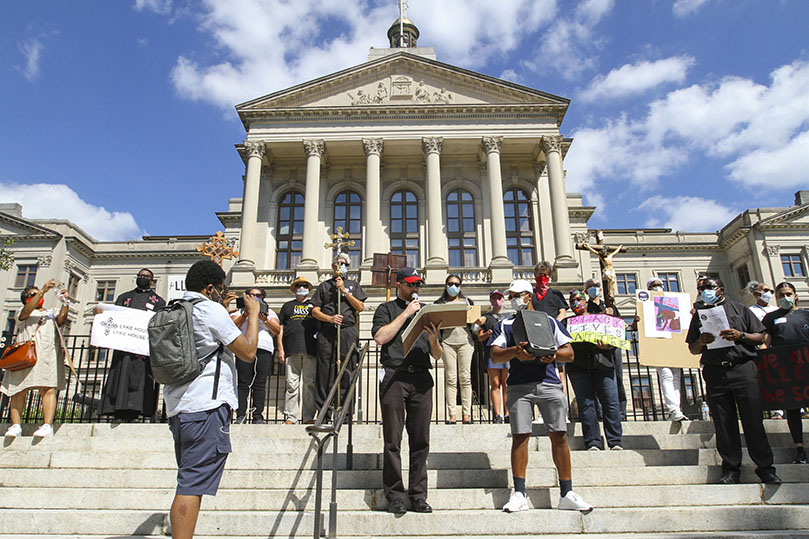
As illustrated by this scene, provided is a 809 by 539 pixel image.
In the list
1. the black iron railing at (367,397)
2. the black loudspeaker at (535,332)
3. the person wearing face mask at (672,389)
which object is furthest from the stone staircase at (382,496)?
the black loudspeaker at (535,332)

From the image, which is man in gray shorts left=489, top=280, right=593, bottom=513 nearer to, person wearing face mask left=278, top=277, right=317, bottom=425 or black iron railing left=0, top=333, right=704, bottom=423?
black iron railing left=0, top=333, right=704, bottom=423

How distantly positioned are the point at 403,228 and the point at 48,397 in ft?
74.2

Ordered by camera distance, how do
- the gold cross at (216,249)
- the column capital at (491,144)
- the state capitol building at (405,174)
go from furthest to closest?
the column capital at (491,144), the state capitol building at (405,174), the gold cross at (216,249)

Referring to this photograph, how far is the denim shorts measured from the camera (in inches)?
142

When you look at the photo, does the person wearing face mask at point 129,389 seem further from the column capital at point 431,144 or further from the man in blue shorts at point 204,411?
the column capital at point 431,144

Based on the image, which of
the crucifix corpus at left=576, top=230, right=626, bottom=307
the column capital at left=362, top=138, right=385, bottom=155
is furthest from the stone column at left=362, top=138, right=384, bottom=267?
the crucifix corpus at left=576, top=230, right=626, bottom=307

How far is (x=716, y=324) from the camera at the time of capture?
20.3 ft

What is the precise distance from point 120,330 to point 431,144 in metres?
22.5

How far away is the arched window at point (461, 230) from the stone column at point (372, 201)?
3.93 metres

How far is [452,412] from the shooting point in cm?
880

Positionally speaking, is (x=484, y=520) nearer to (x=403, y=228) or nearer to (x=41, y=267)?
(x=403, y=228)

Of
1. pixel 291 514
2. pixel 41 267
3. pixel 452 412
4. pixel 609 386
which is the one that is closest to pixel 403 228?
A: pixel 452 412

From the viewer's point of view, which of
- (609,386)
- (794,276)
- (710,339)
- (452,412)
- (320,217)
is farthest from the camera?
(794,276)

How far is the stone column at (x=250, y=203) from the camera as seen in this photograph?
27.0 m
